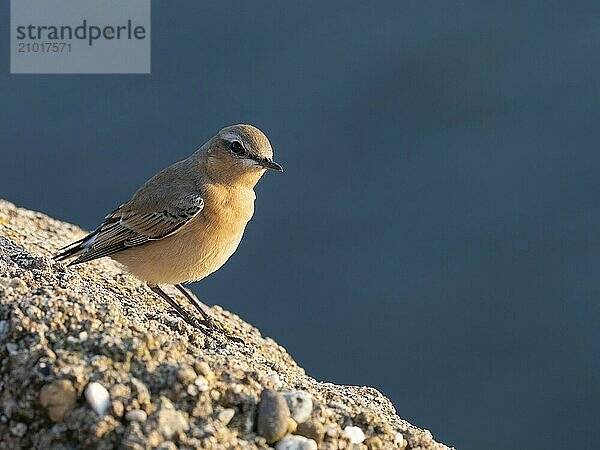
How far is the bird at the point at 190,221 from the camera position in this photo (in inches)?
293

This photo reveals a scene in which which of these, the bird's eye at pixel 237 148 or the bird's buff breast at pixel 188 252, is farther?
the bird's eye at pixel 237 148

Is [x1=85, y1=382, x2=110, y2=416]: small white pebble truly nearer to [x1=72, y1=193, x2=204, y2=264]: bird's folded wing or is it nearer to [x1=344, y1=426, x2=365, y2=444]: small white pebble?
[x1=344, y1=426, x2=365, y2=444]: small white pebble

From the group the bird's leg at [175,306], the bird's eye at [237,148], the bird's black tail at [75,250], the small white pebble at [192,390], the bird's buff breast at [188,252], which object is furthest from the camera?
the bird's eye at [237,148]

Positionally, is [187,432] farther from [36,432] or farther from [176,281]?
[176,281]

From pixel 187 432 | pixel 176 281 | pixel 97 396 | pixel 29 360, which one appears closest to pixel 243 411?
pixel 187 432

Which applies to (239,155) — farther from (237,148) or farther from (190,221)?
(190,221)

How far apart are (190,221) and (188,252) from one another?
0.78ft

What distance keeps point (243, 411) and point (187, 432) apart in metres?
0.33

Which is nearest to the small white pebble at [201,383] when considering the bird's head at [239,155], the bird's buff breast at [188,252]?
the bird's buff breast at [188,252]

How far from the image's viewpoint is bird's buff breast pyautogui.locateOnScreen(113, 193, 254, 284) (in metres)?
7.43

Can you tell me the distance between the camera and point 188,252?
745 centimetres

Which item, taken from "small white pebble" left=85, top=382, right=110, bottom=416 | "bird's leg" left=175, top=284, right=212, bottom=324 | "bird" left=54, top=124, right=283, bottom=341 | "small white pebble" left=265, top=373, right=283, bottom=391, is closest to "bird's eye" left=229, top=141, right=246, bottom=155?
"bird" left=54, top=124, right=283, bottom=341

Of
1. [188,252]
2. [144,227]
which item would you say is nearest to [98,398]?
[188,252]

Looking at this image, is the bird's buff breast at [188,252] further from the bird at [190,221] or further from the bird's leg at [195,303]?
the bird's leg at [195,303]
